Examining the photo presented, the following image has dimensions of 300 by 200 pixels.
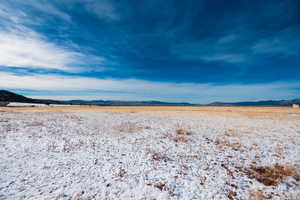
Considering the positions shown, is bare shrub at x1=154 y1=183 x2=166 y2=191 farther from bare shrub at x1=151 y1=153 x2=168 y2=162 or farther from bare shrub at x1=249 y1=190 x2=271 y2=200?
bare shrub at x1=249 y1=190 x2=271 y2=200

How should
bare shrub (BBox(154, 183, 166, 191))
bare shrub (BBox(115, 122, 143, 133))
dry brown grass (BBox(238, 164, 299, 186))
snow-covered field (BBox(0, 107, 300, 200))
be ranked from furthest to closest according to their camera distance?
bare shrub (BBox(115, 122, 143, 133)) → dry brown grass (BBox(238, 164, 299, 186)) → bare shrub (BBox(154, 183, 166, 191)) → snow-covered field (BBox(0, 107, 300, 200))

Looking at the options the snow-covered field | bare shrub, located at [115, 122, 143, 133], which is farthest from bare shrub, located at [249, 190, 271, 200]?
bare shrub, located at [115, 122, 143, 133]

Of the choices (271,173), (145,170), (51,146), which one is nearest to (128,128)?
(51,146)

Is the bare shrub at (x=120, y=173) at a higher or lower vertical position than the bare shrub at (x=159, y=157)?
lower

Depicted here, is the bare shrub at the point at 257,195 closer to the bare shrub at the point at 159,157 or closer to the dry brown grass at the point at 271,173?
the dry brown grass at the point at 271,173

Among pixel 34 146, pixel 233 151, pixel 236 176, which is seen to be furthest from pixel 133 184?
pixel 34 146

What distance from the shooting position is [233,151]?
971cm

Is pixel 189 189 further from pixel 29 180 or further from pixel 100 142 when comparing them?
pixel 100 142

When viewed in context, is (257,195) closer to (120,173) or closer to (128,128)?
(120,173)

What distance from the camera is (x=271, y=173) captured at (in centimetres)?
669

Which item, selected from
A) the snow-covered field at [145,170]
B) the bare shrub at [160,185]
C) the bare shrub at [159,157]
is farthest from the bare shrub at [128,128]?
the bare shrub at [160,185]

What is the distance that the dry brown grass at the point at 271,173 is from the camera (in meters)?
6.11

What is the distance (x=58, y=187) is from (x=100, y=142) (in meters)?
5.83

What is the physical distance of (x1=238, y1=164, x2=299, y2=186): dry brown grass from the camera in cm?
611
